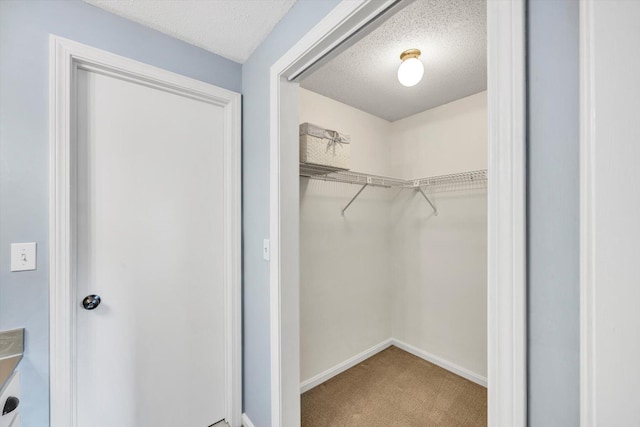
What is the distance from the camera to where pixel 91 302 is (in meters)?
1.27

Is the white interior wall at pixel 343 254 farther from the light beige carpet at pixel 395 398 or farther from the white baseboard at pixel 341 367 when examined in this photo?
the light beige carpet at pixel 395 398

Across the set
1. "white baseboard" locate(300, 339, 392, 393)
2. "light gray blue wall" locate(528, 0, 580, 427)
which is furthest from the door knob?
"light gray blue wall" locate(528, 0, 580, 427)

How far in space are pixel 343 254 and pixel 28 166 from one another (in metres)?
2.03

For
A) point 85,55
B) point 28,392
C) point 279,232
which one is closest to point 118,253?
point 28,392

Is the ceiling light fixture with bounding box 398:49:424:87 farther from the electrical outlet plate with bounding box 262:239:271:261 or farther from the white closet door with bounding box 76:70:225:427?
the electrical outlet plate with bounding box 262:239:271:261

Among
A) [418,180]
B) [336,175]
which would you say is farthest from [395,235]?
[336,175]

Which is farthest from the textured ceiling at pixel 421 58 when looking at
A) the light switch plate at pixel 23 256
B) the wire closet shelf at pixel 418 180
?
the light switch plate at pixel 23 256

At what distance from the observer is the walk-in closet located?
5.88 feet

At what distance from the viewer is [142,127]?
1.42 metres

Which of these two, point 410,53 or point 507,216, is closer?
point 507,216

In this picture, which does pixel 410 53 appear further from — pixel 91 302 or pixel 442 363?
pixel 442 363

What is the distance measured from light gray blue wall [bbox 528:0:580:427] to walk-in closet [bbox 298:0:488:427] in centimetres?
114
